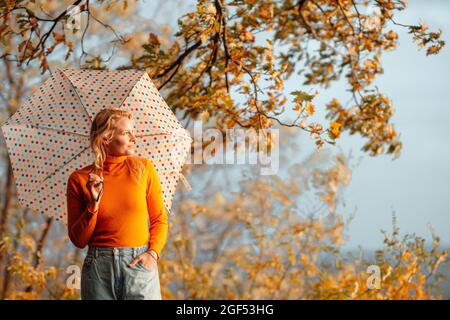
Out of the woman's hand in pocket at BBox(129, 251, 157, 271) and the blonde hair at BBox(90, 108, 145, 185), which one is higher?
the blonde hair at BBox(90, 108, 145, 185)

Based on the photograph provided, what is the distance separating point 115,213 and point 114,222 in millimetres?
33

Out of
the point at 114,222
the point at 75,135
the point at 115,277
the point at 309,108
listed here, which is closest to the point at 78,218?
the point at 114,222

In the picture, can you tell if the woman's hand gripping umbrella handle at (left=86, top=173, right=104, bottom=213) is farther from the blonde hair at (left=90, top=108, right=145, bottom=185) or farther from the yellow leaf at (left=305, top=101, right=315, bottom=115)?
the yellow leaf at (left=305, top=101, right=315, bottom=115)

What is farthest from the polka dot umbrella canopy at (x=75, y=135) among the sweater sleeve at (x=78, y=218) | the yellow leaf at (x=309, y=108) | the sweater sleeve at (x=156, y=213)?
the yellow leaf at (x=309, y=108)

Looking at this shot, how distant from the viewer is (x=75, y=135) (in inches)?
116

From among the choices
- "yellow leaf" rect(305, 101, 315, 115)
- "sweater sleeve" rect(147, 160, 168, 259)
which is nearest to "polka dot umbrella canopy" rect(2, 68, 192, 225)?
"sweater sleeve" rect(147, 160, 168, 259)

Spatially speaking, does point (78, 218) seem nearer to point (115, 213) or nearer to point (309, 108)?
point (115, 213)

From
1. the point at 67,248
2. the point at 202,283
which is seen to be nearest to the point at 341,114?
the point at 202,283

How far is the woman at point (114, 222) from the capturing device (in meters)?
2.41

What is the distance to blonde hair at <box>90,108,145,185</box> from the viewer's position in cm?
251

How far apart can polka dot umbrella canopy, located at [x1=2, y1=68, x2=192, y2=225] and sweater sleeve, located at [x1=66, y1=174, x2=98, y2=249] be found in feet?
1.48

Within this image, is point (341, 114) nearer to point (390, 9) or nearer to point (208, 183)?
point (390, 9)

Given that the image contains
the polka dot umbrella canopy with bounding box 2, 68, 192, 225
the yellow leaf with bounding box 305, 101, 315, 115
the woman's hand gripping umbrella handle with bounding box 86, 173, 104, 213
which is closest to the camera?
the woman's hand gripping umbrella handle with bounding box 86, 173, 104, 213
